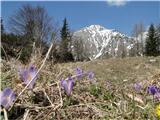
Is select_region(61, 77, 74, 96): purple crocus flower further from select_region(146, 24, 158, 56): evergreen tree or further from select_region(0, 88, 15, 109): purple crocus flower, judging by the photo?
select_region(146, 24, 158, 56): evergreen tree

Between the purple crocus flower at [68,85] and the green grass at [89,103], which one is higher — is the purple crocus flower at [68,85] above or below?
above

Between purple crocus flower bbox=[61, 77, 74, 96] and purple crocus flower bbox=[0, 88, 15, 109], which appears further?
purple crocus flower bbox=[61, 77, 74, 96]

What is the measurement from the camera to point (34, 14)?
43438mm

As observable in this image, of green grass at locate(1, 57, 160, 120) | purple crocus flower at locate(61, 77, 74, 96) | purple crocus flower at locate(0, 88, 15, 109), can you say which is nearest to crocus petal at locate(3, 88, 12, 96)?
purple crocus flower at locate(0, 88, 15, 109)

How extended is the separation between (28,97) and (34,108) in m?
0.12

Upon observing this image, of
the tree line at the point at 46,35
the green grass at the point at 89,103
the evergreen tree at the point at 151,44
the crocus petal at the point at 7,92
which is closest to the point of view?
the crocus petal at the point at 7,92

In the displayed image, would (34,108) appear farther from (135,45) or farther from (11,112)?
(135,45)

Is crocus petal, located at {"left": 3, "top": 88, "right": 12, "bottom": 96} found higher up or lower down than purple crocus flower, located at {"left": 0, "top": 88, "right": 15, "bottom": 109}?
higher up

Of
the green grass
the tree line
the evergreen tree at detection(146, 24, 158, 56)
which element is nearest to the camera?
the green grass

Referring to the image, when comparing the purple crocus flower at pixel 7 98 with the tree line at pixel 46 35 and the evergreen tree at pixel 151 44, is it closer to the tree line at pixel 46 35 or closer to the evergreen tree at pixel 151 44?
the tree line at pixel 46 35

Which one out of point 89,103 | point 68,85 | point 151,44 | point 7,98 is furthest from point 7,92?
point 151,44

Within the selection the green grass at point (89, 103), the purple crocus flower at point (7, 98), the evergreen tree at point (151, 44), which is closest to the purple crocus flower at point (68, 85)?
the green grass at point (89, 103)

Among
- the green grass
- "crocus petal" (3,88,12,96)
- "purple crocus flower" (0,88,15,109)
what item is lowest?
the green grass

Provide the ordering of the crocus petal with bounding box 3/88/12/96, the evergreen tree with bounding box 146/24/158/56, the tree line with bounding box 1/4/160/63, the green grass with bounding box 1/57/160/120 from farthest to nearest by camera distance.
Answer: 1. the evergreen tree with bounding box 146/24/158/56
2. the tree line with bounding box 1/4/160/63
3. the green grass with bounding box 1/57/160/120
4. the crocus petal with bounding box 3/88/12/96
